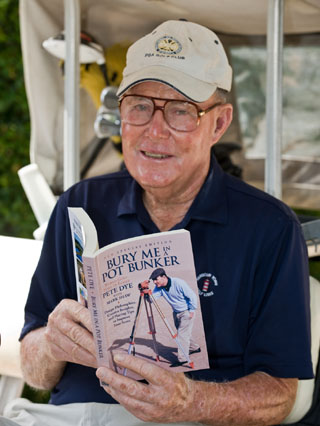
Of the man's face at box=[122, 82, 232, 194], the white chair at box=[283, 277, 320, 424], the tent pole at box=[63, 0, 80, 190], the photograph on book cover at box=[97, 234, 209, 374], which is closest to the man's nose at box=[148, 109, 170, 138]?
the man's face at box=[122, 82, 232, 194]

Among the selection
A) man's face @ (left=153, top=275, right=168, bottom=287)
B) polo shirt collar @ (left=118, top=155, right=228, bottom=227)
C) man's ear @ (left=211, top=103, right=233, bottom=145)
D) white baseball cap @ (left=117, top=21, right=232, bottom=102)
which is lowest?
man's face @ (left=153, top=275, right=168, bottom=287)

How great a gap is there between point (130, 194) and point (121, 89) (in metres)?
0.31

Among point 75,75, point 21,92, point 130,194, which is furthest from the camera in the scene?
point 21,92

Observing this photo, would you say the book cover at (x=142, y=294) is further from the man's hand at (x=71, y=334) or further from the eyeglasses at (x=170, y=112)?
the eyeglasses at (x=170, y=112)

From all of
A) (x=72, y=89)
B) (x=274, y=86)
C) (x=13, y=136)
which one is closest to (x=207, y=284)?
(x=274, y=86)

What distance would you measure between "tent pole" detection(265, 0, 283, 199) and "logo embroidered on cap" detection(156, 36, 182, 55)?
592 mm

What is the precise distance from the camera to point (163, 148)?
6.44 feet

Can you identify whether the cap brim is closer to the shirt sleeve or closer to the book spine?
the shirt sleeve

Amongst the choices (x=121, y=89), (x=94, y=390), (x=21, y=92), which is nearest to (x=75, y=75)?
(x=121, y=89)

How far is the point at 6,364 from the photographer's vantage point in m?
2.39

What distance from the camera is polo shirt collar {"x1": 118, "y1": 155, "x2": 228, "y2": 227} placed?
1.97 metres

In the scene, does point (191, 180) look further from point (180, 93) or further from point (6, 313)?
point (6, 313)

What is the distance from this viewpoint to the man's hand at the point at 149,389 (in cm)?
156

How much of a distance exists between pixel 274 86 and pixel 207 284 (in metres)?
0.89
